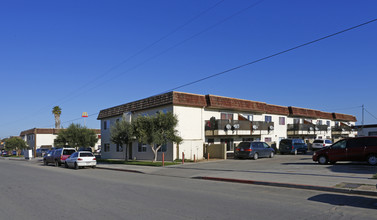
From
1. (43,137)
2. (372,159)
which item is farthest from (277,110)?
(43,137)

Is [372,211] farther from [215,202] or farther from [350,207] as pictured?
[215,202]

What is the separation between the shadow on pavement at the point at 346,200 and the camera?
858cm

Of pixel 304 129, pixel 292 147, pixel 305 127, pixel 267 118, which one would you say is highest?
pixel 267 118

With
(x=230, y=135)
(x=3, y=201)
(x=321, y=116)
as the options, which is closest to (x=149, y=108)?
(x=230, y=135)

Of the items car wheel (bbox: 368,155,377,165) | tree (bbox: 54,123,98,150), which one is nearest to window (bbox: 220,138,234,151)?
car wheel (bbox: 368,155,377,165)

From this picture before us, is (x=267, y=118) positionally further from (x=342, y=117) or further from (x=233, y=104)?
(x=342, y=117)

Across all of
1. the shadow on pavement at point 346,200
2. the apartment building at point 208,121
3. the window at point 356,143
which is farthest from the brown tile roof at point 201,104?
the shadow on pavement at point 346,200

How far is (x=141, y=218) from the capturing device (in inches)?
284

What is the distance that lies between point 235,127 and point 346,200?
22.8 m

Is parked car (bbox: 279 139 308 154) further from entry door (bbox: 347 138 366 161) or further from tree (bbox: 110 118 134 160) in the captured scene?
tree (bbox: 110 118 134 160)

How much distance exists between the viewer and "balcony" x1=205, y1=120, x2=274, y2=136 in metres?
31.0

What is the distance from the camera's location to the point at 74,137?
42.1 meters

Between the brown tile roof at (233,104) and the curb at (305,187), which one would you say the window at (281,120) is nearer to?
the brown tile roof at (233,104)

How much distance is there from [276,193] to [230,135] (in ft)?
71.6
